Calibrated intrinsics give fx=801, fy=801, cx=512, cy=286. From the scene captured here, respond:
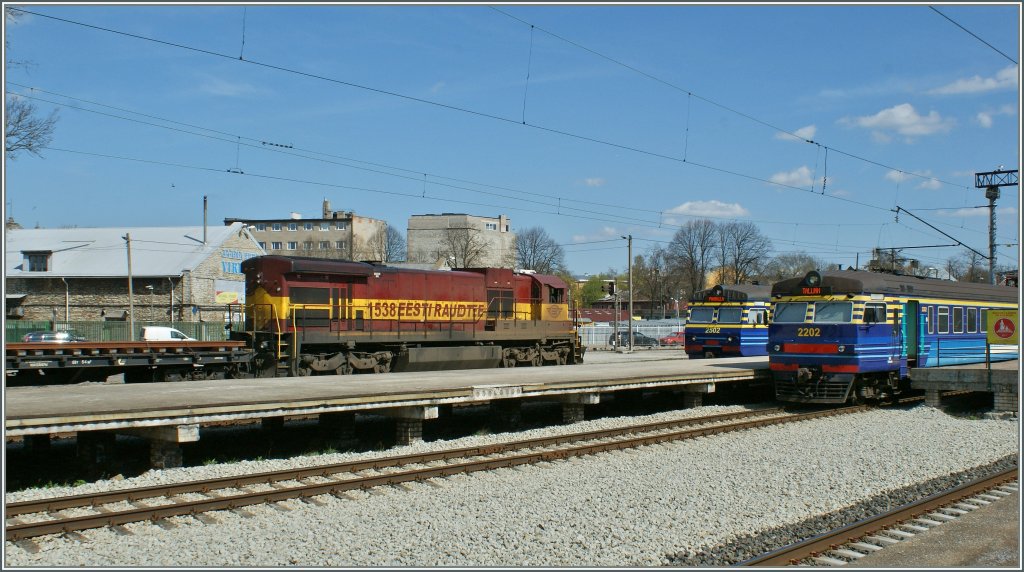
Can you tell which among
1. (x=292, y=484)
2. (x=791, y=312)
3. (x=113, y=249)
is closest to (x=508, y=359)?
(x=791, y=312)

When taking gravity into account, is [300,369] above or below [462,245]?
below

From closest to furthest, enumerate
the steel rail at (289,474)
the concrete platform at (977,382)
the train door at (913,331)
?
the steel rail at (289,474) → the concrete platform at (977,382) → the train door at (913,331)

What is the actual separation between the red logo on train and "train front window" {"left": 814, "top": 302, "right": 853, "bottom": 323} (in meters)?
3.22

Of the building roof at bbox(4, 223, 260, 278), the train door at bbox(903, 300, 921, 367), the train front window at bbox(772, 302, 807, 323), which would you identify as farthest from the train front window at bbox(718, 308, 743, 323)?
the building roof at bbox(4, 223, 260, 278)

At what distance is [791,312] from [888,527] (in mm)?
10534

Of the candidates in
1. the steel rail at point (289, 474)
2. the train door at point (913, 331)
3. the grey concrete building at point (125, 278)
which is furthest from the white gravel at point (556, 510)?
the grey concrete building at point (125, 278)

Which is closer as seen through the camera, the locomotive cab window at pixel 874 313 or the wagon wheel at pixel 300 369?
the locomotive cab window at pixel 874 313

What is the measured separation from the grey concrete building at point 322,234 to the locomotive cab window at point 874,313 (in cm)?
8007

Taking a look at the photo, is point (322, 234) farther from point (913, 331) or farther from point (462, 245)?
point (913, 331)

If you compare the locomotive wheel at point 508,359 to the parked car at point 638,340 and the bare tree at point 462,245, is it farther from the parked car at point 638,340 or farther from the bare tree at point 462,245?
the bare tree at point 462,245

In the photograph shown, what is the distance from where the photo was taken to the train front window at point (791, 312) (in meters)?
18.5

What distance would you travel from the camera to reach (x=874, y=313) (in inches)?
708

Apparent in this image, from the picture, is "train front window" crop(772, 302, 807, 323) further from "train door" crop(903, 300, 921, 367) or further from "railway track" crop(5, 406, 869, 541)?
"railway track" crop(5, 406, 869, 541)

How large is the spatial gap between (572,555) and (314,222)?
97037 millimetres
